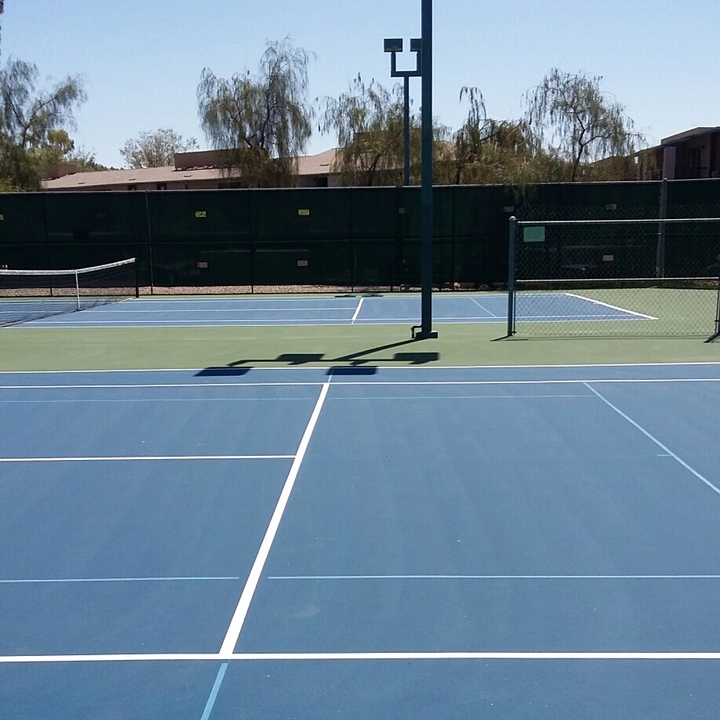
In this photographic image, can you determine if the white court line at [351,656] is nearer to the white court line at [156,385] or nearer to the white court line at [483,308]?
the white court line at [156,385]

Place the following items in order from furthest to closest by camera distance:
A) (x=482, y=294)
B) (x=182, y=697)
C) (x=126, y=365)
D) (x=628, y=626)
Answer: (x=482, y=294) < (x=126, y=365) < (x=628, y=626) < (x=182, y=697)

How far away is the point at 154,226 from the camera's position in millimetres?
25641

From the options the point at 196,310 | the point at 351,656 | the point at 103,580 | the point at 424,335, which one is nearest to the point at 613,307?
the point at 424,335

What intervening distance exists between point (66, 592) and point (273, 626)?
4.57ft

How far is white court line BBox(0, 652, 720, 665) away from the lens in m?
4.38

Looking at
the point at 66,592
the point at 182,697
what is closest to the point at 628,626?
the point at 182,697

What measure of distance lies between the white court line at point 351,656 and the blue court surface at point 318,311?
44.8 feet

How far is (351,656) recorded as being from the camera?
175 inches

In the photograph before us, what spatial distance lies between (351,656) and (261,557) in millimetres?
1455

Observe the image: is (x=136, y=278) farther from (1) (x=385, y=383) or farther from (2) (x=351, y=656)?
(2) (x=351, y=656)

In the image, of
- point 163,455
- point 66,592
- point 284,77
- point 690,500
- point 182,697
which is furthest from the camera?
point 284,77

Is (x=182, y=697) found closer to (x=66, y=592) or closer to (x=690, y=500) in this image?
(x=66, y=592)

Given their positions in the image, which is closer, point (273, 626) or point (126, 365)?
point (273, 626)

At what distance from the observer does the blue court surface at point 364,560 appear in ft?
13.6
